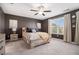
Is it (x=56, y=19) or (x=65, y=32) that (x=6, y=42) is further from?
(x=65, y=32)

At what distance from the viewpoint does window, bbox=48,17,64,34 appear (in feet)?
6.30

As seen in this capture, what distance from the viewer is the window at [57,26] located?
1.92m

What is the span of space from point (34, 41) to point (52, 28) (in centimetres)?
118

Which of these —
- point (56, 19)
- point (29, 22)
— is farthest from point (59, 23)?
point (29, 22)

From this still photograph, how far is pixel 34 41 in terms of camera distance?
2.83 meters

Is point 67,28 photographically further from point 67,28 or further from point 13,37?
point 13,37

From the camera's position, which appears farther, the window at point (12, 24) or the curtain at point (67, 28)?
the curtain at point (67, 28)

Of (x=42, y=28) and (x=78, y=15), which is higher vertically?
(x=78, y=15)

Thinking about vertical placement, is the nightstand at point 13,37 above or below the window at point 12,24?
below

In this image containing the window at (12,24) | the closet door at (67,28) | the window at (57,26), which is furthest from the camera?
the closet door at (67,28)

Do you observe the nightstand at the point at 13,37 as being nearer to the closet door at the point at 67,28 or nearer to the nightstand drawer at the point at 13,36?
the nightstand drawer at the point at 13,36

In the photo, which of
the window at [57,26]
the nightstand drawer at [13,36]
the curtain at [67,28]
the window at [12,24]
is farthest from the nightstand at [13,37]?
the curtain at [67,28]

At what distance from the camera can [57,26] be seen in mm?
1901
